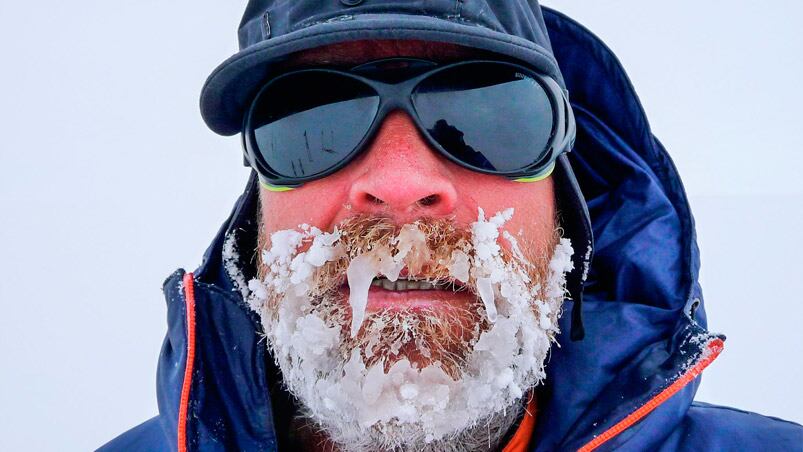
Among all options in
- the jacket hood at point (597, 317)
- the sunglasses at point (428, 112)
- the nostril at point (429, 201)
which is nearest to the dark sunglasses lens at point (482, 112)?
the sunglasses at point (428, 112)

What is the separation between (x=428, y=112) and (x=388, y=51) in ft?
0.62

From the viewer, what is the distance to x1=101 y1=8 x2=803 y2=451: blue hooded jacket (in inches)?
55.1

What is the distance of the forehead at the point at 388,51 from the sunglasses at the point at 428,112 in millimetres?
26

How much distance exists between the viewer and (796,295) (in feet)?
17.0

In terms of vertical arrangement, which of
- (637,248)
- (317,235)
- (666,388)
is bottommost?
(666,388)

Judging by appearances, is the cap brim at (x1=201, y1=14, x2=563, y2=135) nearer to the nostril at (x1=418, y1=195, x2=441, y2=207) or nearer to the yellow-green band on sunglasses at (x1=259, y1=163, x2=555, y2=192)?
the yellow-green band on sunglasses at (x1=259, y1=163, x2=555, y2=192)

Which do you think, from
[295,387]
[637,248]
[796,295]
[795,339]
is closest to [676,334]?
[637,248]

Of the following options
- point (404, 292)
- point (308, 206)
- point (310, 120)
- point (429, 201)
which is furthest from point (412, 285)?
point (310, 120)

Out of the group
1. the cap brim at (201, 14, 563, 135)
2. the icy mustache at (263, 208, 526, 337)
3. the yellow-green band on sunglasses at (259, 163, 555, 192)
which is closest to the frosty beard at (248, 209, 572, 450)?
the icy mustache at (263, 208, 526, 337)

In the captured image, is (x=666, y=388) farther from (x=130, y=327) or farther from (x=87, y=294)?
(x=87, y=294)

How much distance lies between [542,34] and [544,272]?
0.70 m

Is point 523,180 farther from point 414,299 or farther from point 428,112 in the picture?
point 414,299

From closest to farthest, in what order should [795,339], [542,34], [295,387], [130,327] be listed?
[295,387] → [542,34] → [795,339] → [130,327]

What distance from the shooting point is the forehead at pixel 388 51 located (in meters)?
1.30
